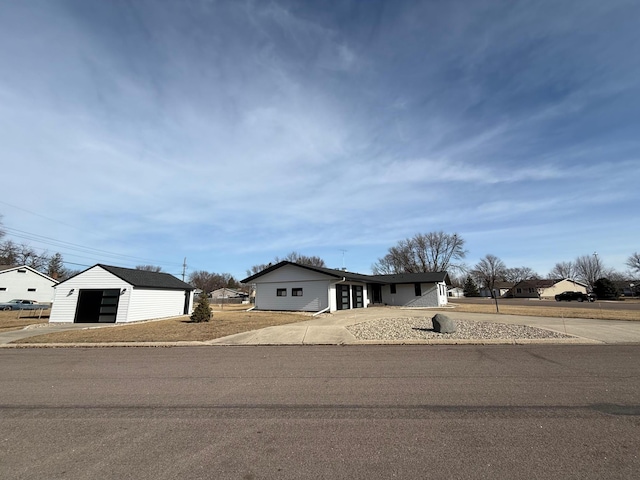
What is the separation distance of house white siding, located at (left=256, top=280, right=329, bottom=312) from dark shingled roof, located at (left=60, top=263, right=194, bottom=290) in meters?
6.78

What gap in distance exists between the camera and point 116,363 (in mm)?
9016

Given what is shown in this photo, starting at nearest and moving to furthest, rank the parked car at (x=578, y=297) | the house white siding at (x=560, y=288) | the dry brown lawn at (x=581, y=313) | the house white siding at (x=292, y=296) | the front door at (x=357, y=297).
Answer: the dry brown lawn at (x=581, y=313)
the house white siding at (x=292, y=296)
the front door at (x=357, y=297)
the parked car at (x=578, y=297)
the house white siding at (x=560, y=288)

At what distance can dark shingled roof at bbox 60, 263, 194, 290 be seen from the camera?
23.4 meters

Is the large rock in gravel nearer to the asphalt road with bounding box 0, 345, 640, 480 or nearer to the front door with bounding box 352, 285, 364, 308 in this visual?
the asphalt road with bounding box 0, 345, 640, 480

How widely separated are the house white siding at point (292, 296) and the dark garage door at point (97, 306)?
37.7ft

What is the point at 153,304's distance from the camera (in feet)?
81.9

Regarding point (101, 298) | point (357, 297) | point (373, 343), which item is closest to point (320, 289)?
point (357, 297)

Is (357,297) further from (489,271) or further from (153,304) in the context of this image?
(489,271)

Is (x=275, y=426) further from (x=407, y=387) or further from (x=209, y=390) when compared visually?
(x=407, y=387)

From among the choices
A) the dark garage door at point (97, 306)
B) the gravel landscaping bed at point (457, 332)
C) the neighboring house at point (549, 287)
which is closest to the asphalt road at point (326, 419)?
the gravel landscaping bed at point (457, 332)

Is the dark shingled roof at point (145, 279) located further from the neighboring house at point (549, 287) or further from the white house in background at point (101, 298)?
the neighboring house at point (549, 287)

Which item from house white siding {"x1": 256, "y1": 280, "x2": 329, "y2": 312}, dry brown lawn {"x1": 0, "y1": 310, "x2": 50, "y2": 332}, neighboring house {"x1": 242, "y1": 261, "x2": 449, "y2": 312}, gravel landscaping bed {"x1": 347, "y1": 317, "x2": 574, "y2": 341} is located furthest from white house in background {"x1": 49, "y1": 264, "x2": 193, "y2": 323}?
gravel landscaping bed {"x1": 347, "y1": 317, "x2": 574, "y2": 341}

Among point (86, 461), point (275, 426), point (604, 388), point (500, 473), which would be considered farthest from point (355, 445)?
point (604, 388)

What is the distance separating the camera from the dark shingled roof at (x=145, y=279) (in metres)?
23.4
